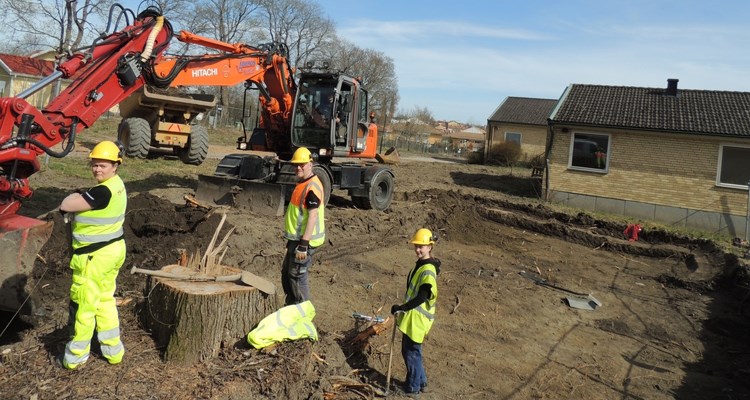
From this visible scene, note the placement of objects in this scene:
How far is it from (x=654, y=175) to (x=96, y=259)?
16.4 metres

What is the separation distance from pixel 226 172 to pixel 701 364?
835 centimetres

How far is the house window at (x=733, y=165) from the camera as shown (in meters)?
16.0

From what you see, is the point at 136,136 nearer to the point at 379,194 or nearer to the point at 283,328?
the point at 379,194

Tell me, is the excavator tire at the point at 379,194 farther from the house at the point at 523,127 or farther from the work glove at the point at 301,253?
the house at the point at 523,127

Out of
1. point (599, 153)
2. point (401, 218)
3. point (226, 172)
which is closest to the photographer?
point (226, 172)

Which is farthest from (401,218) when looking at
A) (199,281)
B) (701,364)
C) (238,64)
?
(199,281)

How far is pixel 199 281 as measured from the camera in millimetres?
4848

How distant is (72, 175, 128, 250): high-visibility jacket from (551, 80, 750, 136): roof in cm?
1598

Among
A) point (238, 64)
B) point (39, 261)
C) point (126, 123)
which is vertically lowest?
point (39, 261)

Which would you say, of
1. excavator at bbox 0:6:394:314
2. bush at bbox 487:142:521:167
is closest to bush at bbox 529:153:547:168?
bush at bbox 487:142:521:167

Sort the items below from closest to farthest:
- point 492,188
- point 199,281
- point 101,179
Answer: point 101,179
point 199,281
point 492,188

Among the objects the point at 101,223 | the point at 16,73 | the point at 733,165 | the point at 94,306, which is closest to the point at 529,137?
the point at 733,165

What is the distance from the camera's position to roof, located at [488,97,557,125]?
36719 mm

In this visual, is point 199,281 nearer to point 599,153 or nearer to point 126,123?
point 126,123
